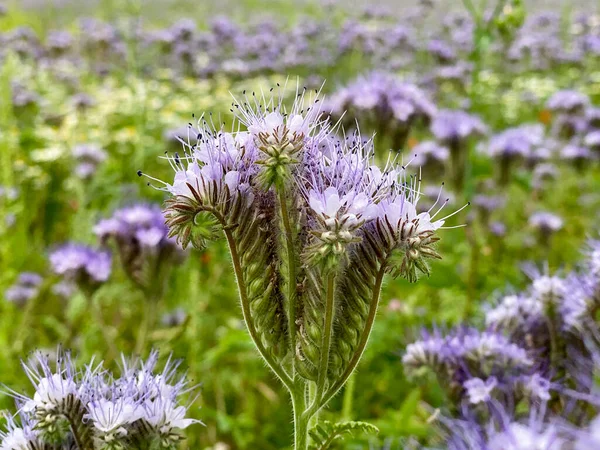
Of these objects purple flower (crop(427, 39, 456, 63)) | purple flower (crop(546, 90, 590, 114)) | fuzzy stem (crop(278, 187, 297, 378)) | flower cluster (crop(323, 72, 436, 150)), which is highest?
purple flower (crop(427, 39, 456, 63))

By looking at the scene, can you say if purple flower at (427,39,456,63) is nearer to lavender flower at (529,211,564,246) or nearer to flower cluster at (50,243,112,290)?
lavender flower at (529,211,564,246)

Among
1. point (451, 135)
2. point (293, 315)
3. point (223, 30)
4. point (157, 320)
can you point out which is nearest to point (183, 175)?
point (293, 315)

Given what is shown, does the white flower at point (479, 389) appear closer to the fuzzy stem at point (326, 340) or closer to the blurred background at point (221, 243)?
the blurred background at point (221, 243)

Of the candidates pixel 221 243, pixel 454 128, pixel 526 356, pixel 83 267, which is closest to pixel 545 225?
pixel 454 128

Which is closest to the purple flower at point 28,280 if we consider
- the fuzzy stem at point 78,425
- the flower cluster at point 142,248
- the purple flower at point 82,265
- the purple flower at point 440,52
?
the purple flower at point 82,265

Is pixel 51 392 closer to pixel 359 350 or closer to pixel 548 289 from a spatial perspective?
pixel 359 350

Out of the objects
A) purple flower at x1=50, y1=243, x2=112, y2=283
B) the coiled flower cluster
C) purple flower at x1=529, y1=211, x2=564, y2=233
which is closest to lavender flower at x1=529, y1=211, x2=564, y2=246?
purple flower at x1=529, y1=211, x2=564, y2=233
